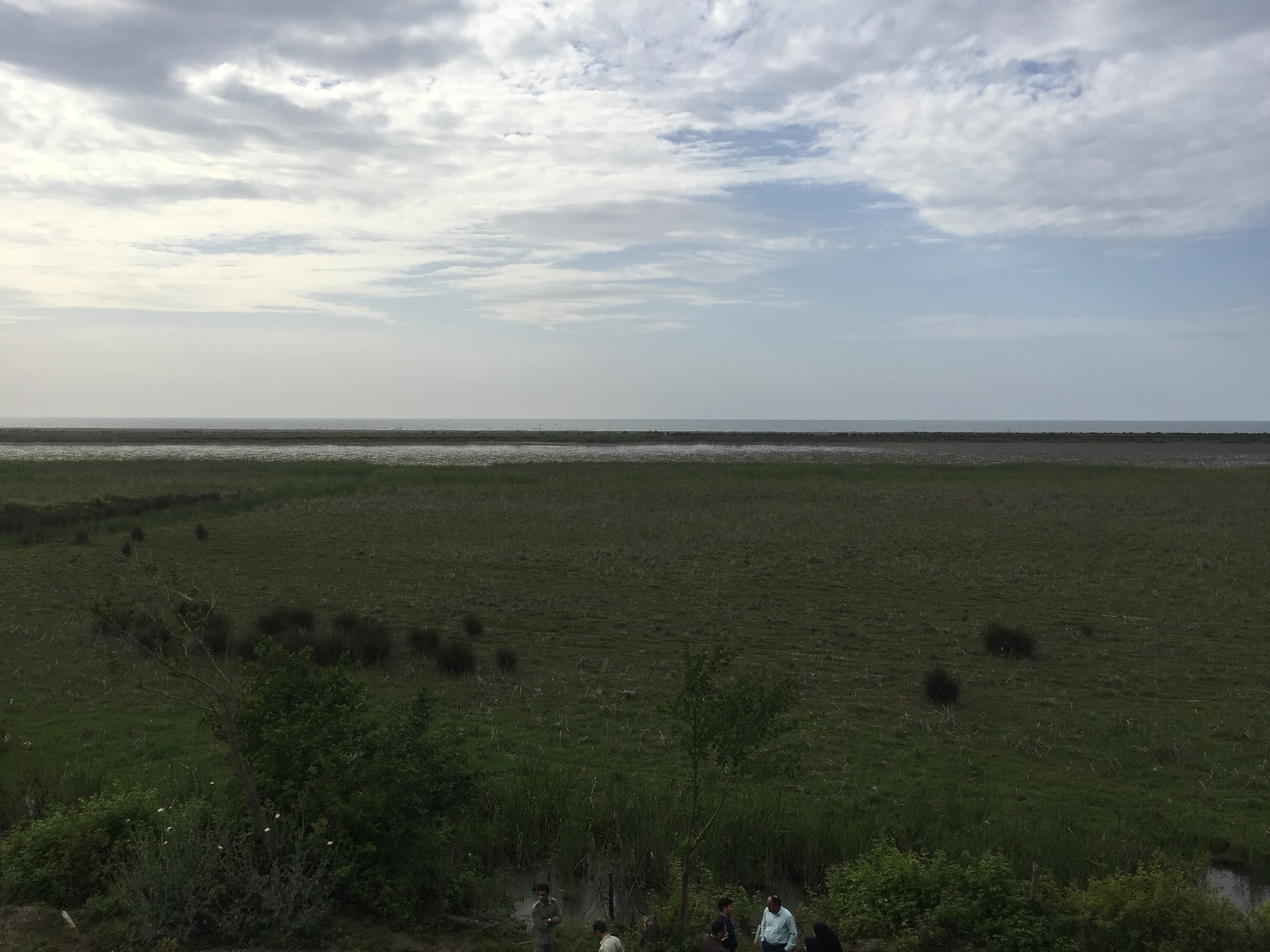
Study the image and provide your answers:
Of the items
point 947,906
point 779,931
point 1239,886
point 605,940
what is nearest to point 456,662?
point 605,940

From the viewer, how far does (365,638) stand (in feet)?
63.3

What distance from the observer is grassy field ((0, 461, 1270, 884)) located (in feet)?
37.8

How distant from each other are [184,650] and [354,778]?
268 cm

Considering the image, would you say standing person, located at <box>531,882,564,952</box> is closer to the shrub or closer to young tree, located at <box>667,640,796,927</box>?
young tree, located at <box>667,640,796,927</box>

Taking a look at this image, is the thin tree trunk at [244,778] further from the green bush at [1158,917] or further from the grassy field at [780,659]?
the green bush at [1158,917]

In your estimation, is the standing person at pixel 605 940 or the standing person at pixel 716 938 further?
the standing person at pixel 716 938

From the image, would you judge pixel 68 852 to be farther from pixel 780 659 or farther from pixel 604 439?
pixel 604 439

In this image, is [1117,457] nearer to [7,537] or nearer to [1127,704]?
[1127,704]

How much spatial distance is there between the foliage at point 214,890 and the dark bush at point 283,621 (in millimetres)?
11554

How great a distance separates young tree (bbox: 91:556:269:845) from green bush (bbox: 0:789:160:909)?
1381mm

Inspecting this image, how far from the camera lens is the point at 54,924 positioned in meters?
8.77

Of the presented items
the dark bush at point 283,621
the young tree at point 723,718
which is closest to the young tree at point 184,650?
the dark bush at point 283,621

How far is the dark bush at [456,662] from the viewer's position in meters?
18.0

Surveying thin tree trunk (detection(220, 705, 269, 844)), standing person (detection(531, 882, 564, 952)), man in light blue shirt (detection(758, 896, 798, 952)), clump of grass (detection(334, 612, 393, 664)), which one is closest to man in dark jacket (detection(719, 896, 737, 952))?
man in light blue shirt (detection(758, 896, 798, 952))
